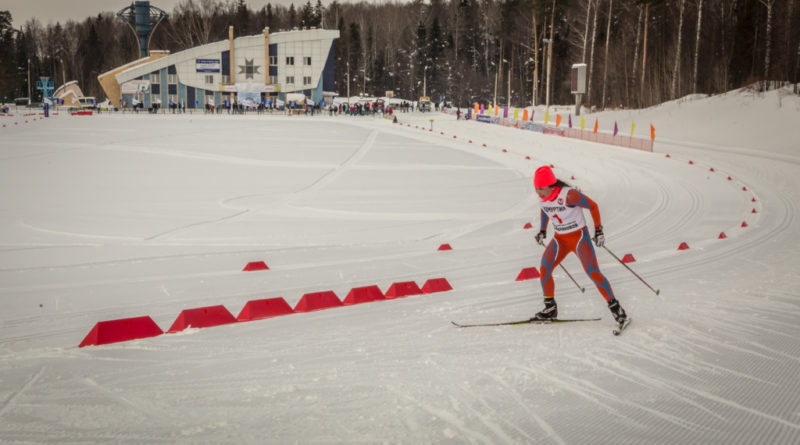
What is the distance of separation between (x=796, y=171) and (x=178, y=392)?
20.2 metres

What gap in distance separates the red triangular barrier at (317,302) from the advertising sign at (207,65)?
62.3 m

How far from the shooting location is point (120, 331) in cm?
550

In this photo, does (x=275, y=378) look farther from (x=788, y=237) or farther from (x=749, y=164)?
(x=749, y=164)

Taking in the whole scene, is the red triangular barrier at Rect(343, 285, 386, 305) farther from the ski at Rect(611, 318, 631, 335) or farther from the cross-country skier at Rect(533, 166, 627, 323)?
the ski at Rect(611, 318, 631, 335)

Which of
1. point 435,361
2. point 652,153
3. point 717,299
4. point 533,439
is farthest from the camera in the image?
point 652,153

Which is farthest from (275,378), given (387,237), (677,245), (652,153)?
(652,153)

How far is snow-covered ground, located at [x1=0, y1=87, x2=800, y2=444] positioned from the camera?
13.3 feet

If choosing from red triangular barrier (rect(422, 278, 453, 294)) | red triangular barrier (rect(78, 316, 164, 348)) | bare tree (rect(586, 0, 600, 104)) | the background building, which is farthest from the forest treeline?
red triangular barrier (rect(78, 316, 164, 348))

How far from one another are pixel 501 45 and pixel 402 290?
85962 mm

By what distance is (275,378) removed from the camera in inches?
183

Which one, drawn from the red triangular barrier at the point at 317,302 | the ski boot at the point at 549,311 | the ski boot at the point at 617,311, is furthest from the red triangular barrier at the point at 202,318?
the ski boot at the point at 617,311

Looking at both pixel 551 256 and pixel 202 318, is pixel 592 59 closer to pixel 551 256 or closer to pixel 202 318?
pixel 551 256

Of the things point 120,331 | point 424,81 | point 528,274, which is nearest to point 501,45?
point 424,81

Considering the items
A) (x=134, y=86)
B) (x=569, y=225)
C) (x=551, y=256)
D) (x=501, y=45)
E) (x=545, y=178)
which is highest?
(x=501, y=45)
